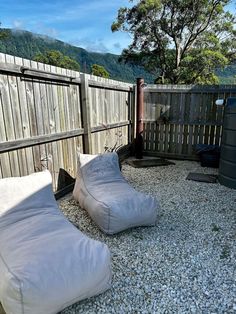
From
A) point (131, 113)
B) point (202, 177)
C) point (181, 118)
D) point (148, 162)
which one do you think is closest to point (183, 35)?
point (181, 118)

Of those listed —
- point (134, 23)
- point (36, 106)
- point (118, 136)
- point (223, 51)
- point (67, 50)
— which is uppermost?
point (67, 50)

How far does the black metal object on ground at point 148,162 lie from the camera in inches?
199

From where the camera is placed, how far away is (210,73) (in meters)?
13.3

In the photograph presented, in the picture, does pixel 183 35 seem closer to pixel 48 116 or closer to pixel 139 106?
pixel 139 106

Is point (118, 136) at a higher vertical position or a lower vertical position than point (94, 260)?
higher

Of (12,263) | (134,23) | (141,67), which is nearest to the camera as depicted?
(12,263)

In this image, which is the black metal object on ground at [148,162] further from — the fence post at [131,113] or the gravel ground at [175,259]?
the gravel ground at [175,259]

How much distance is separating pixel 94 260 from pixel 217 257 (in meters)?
1.21

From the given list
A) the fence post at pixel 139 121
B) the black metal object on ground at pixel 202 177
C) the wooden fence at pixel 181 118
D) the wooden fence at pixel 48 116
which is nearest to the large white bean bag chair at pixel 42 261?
the wooden fence at pixel 48 116

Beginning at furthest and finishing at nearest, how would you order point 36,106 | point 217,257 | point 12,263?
point 36,106
point 217,257
point 12,263

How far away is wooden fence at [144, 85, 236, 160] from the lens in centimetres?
515

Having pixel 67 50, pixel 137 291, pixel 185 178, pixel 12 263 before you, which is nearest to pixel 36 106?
pixel 12 263

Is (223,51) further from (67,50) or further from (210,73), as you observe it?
(67,50)

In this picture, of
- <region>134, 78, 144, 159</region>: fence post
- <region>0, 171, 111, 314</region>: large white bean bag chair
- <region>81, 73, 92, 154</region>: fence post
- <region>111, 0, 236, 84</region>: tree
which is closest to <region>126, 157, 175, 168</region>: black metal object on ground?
<region>134, 78, 144, 159</region>: fence post
